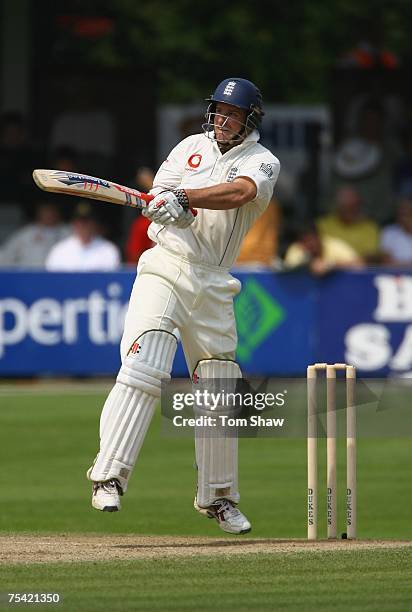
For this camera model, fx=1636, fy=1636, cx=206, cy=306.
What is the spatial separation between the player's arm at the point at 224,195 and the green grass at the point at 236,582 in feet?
5.38

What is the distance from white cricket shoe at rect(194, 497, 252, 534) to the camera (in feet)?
26.7

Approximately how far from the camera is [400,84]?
18984mm

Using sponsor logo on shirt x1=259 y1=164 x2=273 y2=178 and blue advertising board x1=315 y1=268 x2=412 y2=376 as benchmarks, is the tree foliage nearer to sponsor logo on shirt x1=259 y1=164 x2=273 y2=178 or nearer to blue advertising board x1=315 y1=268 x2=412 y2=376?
blue advertising board x1=315 y1=268 x2=412 y2=376

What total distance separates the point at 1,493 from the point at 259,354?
17.0ft

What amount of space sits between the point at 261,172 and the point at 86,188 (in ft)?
2.79

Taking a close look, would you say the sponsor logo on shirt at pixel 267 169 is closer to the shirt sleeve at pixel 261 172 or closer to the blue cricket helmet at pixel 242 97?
the shirt sleeve at pixel 261 172

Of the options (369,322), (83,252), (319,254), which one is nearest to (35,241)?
(83,252)

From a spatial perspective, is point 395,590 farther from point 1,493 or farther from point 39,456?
point 39,456

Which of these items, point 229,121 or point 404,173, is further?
point 404,173

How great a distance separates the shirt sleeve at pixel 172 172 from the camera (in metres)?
8.03

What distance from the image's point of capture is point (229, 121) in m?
8.00

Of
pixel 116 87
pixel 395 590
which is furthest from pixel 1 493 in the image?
pixel 116 87

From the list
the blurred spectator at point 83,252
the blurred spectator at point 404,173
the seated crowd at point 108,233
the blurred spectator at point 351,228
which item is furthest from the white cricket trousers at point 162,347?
the blurred spectator at point 404,173

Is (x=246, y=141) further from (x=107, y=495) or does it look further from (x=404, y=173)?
(x=404, y=173)
